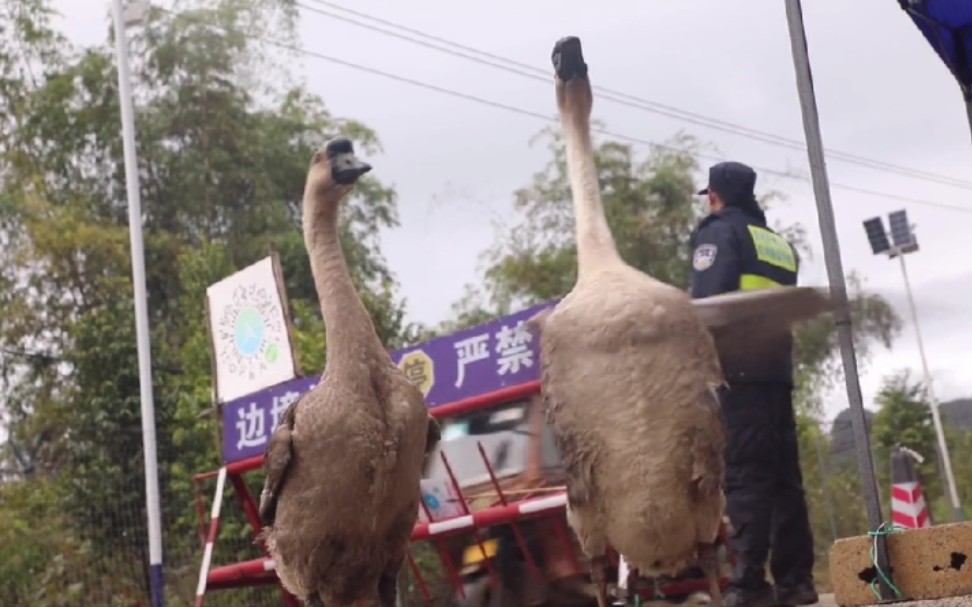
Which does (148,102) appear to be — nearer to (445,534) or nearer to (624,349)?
(445,534)

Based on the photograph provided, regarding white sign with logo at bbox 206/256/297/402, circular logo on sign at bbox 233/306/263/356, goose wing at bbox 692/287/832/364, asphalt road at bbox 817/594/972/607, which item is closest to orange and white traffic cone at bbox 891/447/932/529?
white sign with logo at bbox 206/256/297/402

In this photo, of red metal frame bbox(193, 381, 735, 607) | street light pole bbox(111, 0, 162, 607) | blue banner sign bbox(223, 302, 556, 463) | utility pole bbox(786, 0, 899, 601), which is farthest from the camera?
street light pole bbox(111, 0, 162, 607)

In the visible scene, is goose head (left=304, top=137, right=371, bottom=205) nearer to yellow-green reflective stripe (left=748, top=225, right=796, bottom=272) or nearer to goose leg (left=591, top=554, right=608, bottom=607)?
yellow-green reflective stripe (left=748, top=225, right=796, bottom=272)

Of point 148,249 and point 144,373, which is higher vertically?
point 148,249

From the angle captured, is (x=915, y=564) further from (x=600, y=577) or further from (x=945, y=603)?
(x=600, y=577)

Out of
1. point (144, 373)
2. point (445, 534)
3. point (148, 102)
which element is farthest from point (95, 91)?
point (445, 534)

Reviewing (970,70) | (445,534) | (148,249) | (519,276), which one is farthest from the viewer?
(148,249)

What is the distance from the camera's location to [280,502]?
197 inches

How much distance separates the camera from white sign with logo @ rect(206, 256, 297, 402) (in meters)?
9.74

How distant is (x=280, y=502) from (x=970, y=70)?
11.8 ft

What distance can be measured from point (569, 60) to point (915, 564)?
2199 mm

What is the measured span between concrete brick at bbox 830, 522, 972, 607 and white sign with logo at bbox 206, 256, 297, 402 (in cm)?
549

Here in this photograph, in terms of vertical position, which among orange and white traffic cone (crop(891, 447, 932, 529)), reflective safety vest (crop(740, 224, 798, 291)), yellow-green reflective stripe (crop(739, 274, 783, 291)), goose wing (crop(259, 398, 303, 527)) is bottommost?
goose wing (crop(259, 398, 303, 527))

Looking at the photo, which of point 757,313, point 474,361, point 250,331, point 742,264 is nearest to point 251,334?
point 250,331
